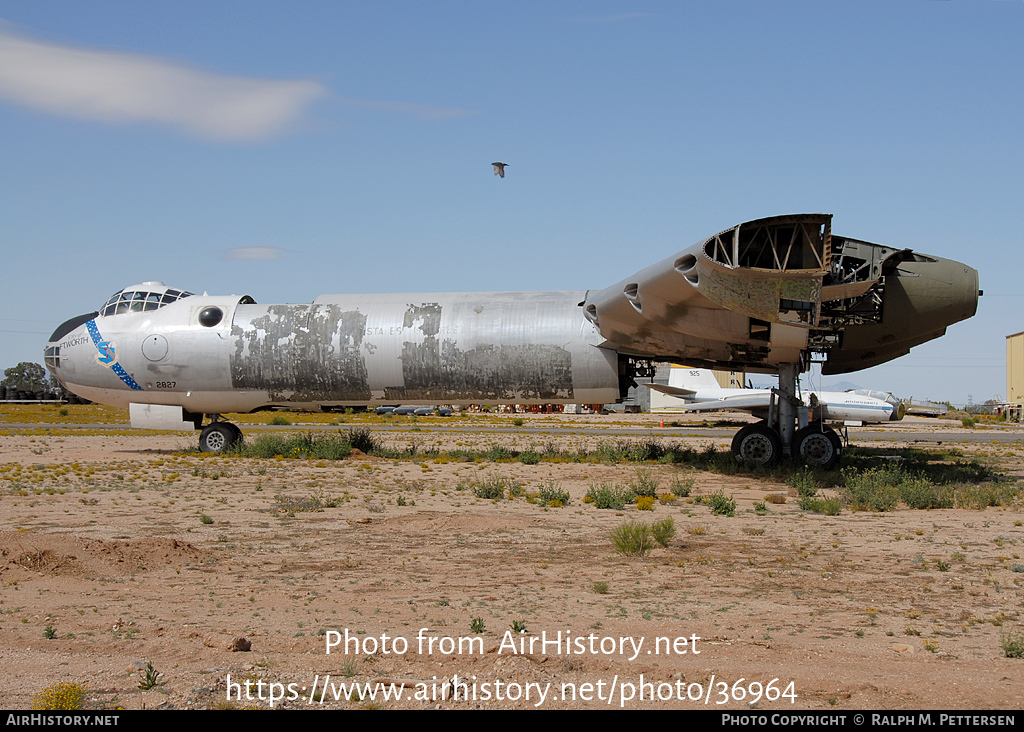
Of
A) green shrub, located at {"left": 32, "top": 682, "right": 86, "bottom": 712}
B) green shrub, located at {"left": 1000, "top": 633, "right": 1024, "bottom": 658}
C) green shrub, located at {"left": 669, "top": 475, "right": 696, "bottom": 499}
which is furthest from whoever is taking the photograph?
green shrub, located at {"left": 669, "top": 475, "right": 696, "bottom": 499}

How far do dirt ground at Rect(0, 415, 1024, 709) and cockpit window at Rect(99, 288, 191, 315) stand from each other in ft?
31.2

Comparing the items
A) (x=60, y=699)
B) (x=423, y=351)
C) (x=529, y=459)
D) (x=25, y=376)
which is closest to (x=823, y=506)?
(x=529, y=459)

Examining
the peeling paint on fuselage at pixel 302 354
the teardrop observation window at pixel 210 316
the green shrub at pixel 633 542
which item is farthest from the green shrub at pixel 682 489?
the teardrop observation window at pixel 210 316

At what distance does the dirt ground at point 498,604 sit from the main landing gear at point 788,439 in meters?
4.30

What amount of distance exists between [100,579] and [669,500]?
32.3ft

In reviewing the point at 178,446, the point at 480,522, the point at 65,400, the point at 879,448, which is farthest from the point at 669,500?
the point at 65,400

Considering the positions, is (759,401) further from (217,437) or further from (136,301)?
(136,301)

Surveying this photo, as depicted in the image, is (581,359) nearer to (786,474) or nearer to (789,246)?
(786,474)

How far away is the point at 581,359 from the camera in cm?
2150

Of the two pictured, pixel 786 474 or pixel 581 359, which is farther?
pixel 581 359

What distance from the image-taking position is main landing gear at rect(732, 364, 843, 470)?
64.2 feet

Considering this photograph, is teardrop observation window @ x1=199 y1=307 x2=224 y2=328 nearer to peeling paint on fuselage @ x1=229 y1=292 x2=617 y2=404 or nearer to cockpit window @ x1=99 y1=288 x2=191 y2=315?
peeling paint on fuselage @ x1=229 y1=292 x2=617 y2=404

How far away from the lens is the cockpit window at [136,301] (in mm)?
24047

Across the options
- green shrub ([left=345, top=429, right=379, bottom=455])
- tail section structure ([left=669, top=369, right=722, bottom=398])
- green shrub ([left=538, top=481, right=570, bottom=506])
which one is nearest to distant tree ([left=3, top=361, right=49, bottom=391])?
tail section structure ([left=669, top=369, right=722, bottom=398])
